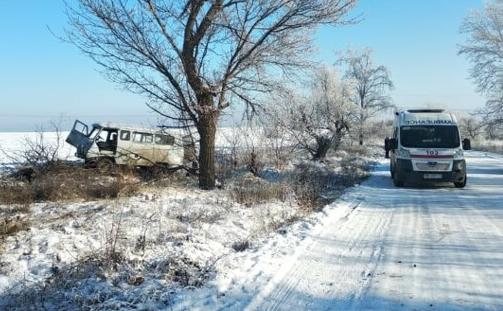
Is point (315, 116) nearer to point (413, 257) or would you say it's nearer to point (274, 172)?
point (274, 172)

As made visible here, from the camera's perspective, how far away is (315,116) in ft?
114

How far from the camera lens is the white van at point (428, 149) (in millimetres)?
16453

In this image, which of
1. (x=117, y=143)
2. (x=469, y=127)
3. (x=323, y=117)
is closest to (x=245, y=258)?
(x=117, y=143)

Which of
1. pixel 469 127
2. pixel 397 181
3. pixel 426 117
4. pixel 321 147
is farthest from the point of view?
pixel 469 127

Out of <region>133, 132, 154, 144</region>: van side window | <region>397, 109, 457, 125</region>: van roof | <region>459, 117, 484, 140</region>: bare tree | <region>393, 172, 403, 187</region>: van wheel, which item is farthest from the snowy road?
<region>459, 117, 484, 140</region>: bare tree

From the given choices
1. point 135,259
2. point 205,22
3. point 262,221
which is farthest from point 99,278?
point 205,22

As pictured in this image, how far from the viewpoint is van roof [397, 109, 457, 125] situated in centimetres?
1748

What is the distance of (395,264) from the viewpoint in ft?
21.8

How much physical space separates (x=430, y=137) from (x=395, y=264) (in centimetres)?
1161

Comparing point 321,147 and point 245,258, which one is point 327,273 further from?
point 321,147

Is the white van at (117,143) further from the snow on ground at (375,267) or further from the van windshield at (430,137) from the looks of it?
the snow on ground at (375,267)

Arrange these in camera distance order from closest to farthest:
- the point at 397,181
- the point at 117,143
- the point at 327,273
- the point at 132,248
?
the point at 327,273, the point at 132,248, the point at 397,181, the point at 117,143

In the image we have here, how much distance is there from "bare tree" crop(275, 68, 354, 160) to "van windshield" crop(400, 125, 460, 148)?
19.9ft

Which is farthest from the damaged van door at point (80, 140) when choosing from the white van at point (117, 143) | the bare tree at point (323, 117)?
the bare tree at point (323, 117)
